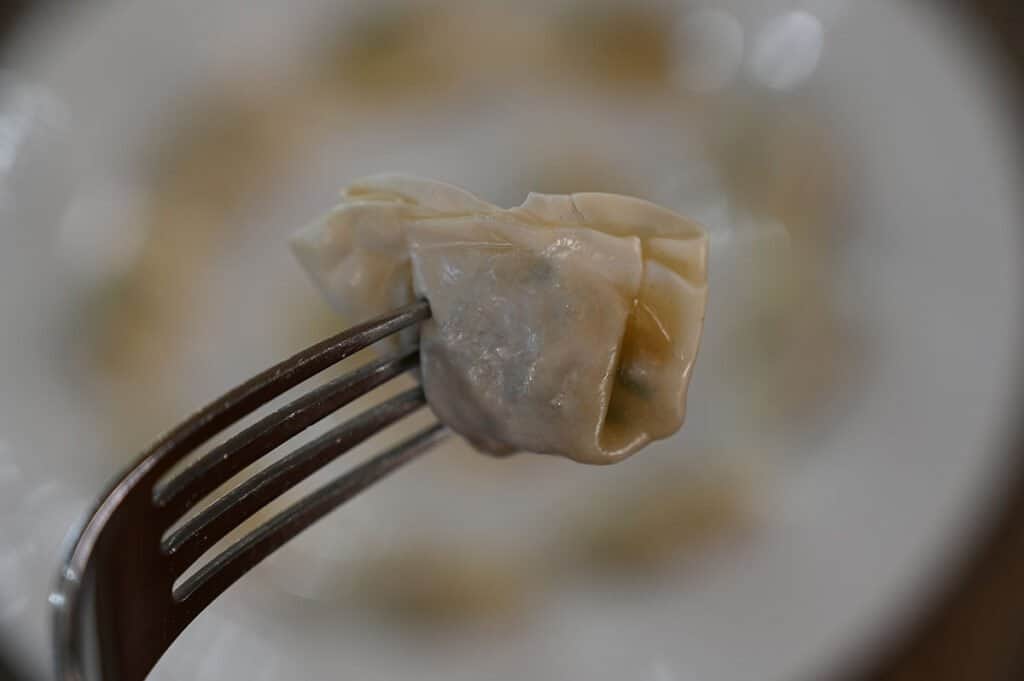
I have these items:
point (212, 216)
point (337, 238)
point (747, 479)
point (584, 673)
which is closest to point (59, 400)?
point (212, 216)

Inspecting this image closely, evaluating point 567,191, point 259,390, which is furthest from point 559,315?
point 567,191

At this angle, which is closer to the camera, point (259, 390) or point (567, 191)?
point (259, 390)

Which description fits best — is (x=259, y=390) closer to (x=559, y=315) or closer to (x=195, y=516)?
(x=195, y=516)

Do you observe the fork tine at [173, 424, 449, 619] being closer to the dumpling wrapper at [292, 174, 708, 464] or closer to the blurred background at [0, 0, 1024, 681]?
the dumpling wrapper at [292, 174, 708, 464]

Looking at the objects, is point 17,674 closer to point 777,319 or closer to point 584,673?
point 584,673

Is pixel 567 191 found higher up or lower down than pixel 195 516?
higher up

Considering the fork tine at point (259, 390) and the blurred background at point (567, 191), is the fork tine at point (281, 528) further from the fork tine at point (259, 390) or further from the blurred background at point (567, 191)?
the blurred background at point (567, 191)
